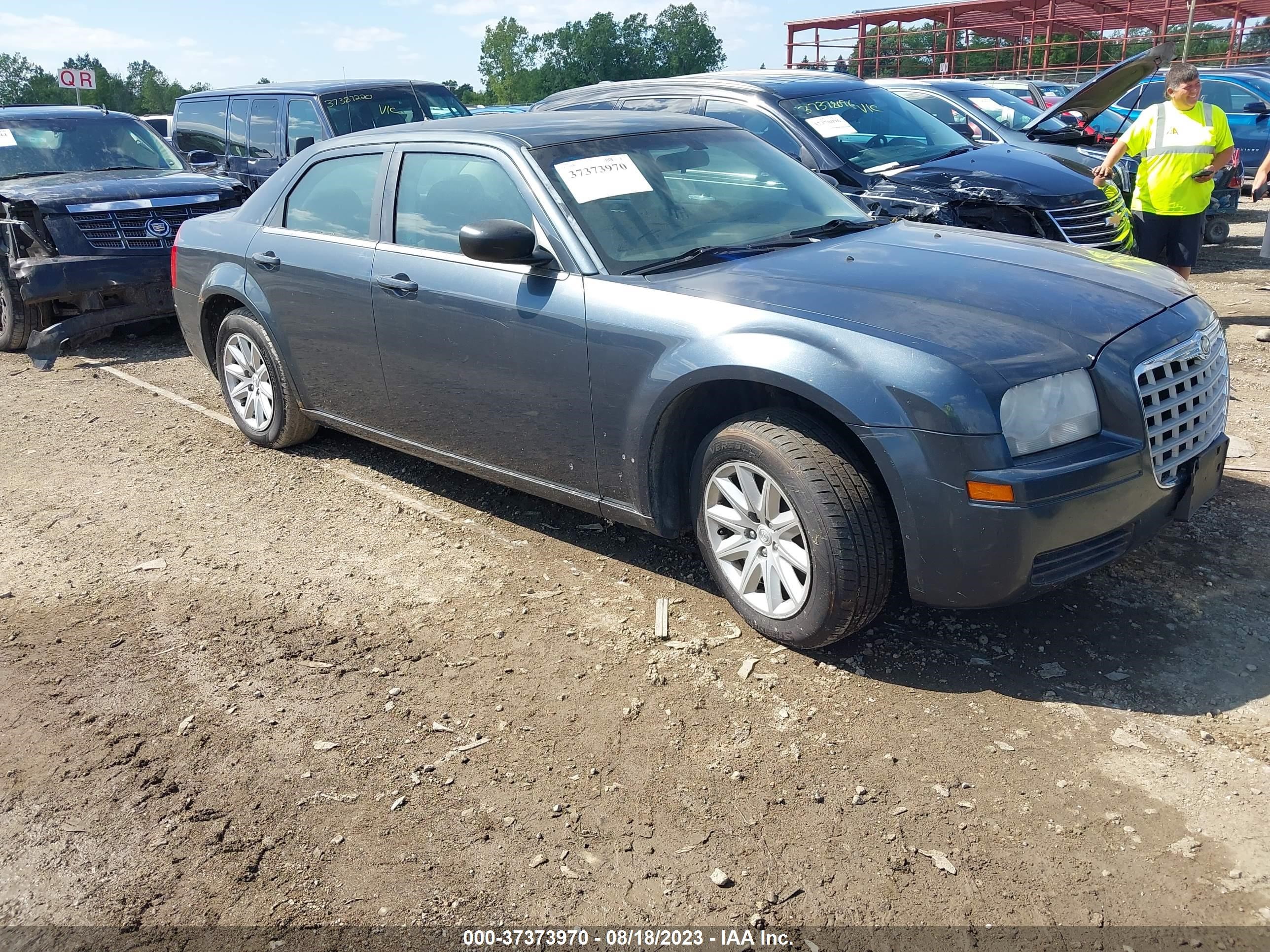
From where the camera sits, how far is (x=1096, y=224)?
7559 mm

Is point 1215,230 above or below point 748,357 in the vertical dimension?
below

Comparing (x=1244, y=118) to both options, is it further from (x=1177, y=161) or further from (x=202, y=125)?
(x=202, y=125)

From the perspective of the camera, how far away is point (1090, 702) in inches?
131

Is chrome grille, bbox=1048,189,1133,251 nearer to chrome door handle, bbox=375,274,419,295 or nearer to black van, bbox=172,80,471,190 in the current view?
chrome door handle, bbox=375,274,419,295

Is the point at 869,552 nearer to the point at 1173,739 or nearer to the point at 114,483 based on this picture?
the point at 1173,739

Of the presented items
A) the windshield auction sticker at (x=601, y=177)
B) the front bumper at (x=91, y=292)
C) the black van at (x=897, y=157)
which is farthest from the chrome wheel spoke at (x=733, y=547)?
the front bumper at (x=91, y=292)

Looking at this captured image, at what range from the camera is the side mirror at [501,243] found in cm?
395

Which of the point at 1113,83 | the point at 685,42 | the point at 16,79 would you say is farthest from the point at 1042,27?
the point at 16,79

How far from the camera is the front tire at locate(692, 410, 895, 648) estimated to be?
3326mm

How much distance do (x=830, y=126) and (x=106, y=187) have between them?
572cm

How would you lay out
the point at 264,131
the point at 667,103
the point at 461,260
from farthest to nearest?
the point at 264,131 → the point at 667,103 → the point at 461,260

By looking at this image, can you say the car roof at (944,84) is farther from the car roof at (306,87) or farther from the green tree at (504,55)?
the green tree at (504,55)

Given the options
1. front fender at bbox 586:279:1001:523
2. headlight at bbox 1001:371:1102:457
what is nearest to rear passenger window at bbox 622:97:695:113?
front fender at bbox 586:279:1001:523

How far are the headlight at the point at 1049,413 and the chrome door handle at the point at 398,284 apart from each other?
2.52 m
